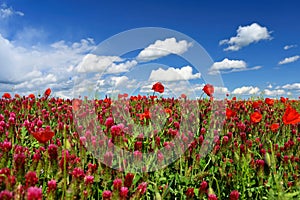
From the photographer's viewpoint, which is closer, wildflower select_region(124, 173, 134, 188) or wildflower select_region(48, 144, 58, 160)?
wildflower select_region(124, 173, 134, 188)

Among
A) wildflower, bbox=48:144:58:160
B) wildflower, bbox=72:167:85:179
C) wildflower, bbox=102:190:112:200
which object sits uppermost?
wildflower, bbox=48:144:58:160

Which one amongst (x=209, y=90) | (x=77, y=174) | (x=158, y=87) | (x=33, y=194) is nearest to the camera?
(x=33, y=194)

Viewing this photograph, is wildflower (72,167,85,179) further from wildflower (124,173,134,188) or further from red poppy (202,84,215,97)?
red poppy (202,84,215,97)

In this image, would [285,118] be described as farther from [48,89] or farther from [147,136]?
[48,89]

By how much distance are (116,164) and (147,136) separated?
1.05m

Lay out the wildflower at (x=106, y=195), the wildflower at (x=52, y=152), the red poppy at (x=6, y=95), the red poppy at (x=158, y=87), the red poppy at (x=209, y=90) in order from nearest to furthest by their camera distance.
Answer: the wildflower at (x=106, y=195) < the wildflower at (x=52, y=152) < the red poppy at (x=209, y=90) < the red poppy at (x=158, y=87) < the red poppy at (x=6, y=95)

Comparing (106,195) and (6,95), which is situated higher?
(6,95)

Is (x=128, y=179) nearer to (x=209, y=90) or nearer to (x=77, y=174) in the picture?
(x=77, y=174)

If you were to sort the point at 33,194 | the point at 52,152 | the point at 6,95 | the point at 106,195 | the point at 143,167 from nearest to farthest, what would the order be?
the point at 33,194
the point at 106,195
the point at 52,152
the point at 143,167
the point at 6,95

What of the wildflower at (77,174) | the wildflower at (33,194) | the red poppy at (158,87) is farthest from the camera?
the red poppy at (158,87)

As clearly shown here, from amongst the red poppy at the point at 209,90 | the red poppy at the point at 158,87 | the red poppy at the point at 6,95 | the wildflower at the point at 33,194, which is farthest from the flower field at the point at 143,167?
the red poppy at the point at 6,95

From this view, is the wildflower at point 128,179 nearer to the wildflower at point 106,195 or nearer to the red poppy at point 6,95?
the wildflower at point 106,195

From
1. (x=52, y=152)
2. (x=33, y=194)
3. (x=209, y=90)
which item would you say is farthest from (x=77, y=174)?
(x=209, y=90)

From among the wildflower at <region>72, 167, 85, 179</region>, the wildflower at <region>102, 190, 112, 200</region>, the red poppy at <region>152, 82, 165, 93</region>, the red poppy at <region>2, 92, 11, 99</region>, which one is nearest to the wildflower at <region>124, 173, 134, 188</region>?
the wildflower at <region>102, 190, 112, 200</region>
